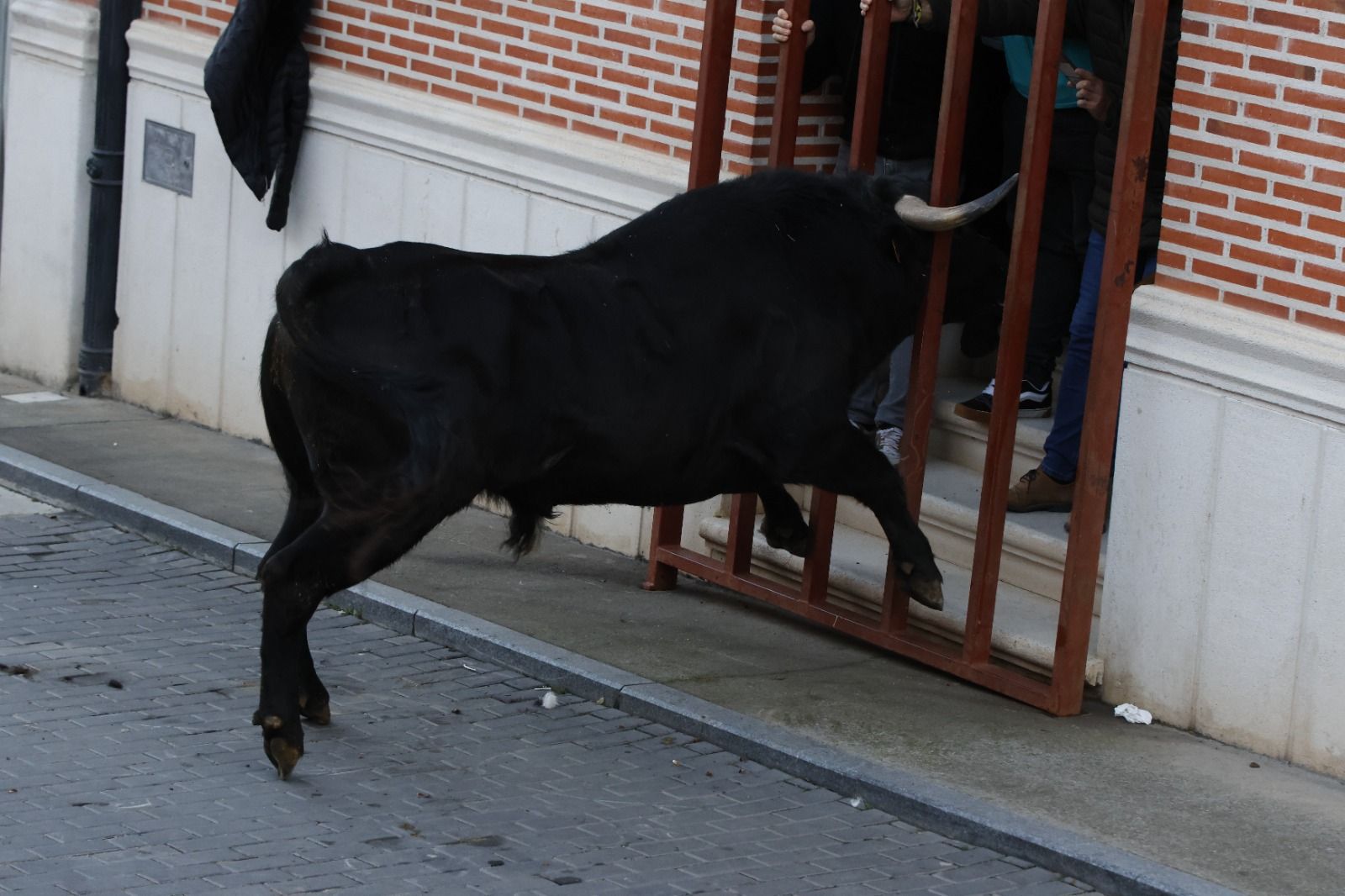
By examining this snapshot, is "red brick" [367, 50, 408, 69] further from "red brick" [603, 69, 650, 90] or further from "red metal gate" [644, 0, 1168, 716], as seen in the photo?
"red metal gate" [644, 0, 1168, 716]

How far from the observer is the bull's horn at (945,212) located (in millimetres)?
6547

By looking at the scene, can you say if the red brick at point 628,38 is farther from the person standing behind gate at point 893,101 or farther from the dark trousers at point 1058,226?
the dark trousers at point 1058,226

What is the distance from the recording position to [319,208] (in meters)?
9.62

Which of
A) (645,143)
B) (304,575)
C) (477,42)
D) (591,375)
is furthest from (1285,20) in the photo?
(477,42)

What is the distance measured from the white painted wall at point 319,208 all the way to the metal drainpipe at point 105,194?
0.19ft

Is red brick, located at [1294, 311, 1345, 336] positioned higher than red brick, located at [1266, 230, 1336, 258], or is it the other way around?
red brick, located at [1266, 230, 1336, 258]

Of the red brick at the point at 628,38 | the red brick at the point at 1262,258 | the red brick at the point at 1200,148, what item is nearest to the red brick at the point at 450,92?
the red brick at the point at 628,38

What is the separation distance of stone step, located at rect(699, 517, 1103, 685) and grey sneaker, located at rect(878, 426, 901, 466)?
0.34 m

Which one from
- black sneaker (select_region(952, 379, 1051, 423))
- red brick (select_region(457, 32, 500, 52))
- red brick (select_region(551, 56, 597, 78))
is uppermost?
red brick (select_region(457, 32, 500, 52))

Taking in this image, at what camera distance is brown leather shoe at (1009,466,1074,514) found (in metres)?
7.54

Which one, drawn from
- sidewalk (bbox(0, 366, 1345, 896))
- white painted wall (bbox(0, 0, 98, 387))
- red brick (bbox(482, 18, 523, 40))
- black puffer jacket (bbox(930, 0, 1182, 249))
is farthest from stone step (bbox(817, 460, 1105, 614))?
white painted wall (bbox(0, 0, 98, 387))

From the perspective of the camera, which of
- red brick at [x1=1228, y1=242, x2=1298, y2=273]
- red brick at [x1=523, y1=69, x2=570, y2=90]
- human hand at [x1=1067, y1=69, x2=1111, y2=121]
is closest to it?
red brick at [x1=1228, y1=242, x2=1298, y2=273]

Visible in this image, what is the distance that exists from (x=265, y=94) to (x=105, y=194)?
145 cm

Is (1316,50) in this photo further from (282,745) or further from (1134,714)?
(282,745)
